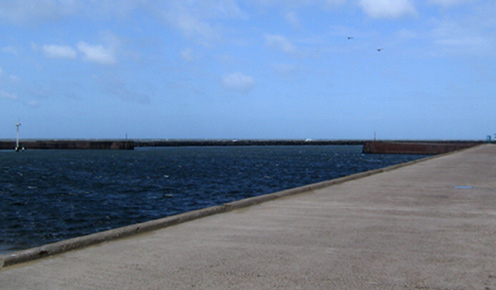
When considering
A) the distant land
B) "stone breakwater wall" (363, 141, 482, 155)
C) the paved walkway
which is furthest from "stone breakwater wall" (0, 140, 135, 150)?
the paved walkway

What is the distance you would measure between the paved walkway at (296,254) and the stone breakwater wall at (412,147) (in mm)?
65740

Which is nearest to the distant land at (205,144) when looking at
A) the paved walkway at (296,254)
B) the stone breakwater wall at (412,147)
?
the stone breakwater wall at (412,147)

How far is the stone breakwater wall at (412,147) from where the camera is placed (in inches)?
2790

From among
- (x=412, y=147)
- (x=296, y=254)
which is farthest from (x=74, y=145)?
(x=296, y=254)

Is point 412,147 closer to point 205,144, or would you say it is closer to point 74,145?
point 74,145

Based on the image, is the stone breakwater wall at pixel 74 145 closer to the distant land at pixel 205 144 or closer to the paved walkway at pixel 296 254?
the distant land at pixel 205 144

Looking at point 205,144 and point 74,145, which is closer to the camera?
point 74,145

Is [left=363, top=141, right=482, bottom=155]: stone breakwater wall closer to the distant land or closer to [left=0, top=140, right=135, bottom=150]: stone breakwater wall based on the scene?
the distant land

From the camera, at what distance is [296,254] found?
5789 millimetres

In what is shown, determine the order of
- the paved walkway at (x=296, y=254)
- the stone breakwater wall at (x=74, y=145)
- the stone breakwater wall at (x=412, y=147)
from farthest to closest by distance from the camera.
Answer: the stone breakwater wall at (x=74, y=145) < the stone breakwater wall at (x=412, y=147) < the paved walkway at (x=296, y=254)

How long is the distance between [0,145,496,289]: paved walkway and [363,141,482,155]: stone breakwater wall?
65740 mm

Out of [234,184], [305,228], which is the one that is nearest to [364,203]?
[305,228]

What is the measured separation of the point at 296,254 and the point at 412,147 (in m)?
79.6

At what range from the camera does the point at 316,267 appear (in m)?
5.20
